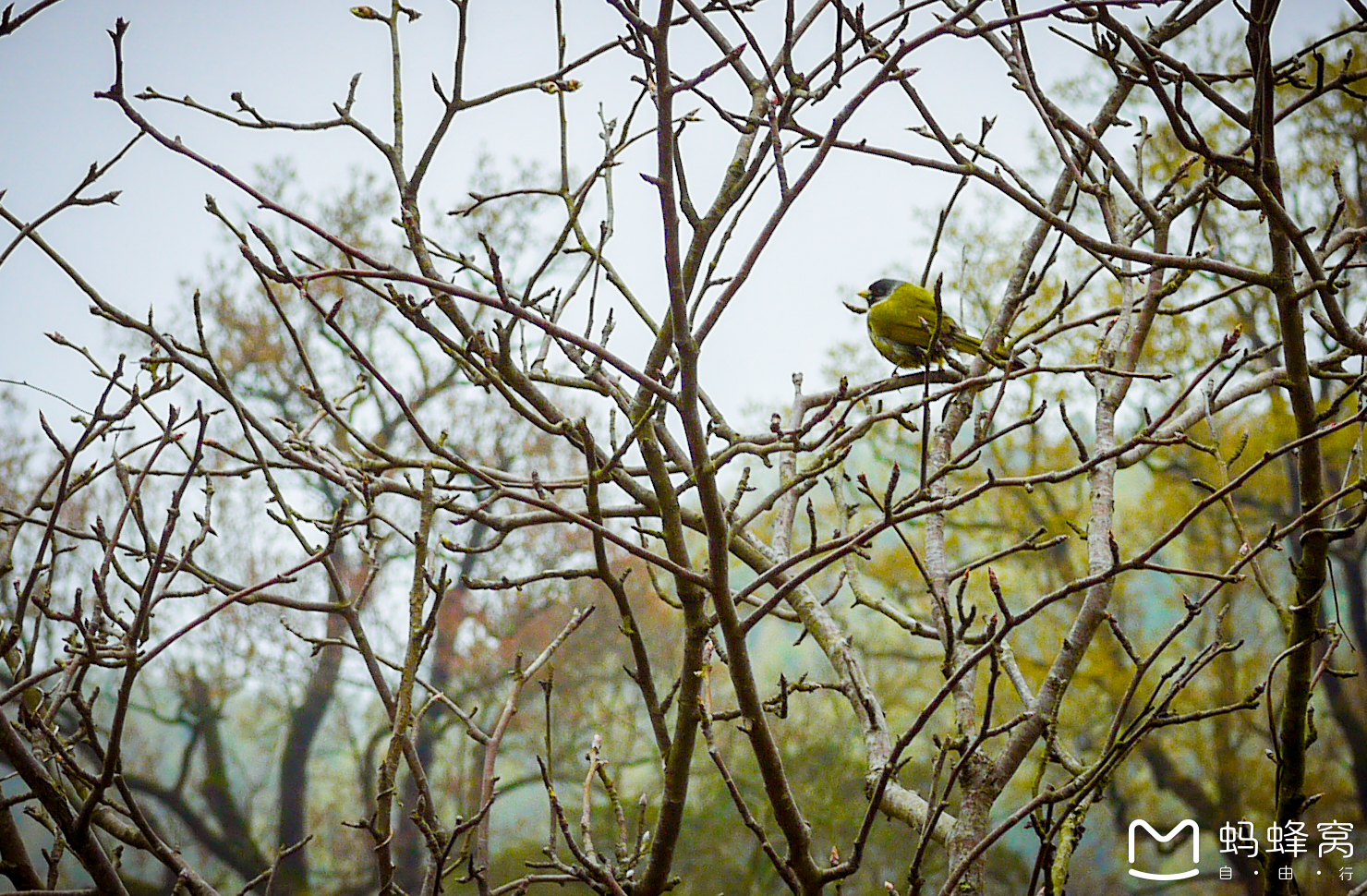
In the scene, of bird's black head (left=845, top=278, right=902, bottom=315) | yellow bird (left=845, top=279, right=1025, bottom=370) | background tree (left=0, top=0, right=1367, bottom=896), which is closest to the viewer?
background tree (left=0, top=0, right=1367, bottom=896)

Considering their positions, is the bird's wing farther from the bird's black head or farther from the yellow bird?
the bird's black head

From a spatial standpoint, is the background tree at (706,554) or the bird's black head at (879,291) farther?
the bird's black head at (879,291)

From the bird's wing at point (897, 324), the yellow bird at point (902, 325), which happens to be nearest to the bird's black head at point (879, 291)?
the yellow bird at point (902, 325)

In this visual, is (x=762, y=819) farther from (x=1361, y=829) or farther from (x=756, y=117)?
(x=756, y=117)

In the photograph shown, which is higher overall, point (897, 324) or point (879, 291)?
point (879, 291)

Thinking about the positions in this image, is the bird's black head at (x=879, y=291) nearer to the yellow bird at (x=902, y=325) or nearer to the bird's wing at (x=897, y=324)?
the yellow bird at (x=902, y=325)

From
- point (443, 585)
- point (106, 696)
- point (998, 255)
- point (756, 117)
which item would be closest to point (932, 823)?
point (443, 585)

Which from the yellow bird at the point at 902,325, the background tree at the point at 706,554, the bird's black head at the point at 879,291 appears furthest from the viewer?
the bird's black head at the point at 879,291

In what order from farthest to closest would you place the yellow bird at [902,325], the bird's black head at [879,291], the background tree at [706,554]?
the bird's black head at [879,291] → the yellow bird at [902,325] → the background tree at [706,554]

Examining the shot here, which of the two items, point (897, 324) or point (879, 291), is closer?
point (897, 324)

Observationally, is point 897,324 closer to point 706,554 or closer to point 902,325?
point 902,325

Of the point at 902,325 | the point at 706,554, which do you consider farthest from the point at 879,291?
the point at 706,554

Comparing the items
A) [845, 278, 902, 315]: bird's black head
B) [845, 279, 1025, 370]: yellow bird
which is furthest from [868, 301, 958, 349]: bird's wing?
[845, 278, 902, 315]: bird's black head

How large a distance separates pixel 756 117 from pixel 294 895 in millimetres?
2972
